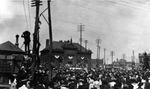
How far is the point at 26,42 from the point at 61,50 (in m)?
55.9

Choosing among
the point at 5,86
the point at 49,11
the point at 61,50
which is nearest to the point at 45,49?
the point at 61,50

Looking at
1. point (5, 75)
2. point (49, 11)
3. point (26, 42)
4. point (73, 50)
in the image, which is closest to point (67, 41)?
point (73, 50)

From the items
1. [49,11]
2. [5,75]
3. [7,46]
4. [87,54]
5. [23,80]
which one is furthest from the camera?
[87,54]

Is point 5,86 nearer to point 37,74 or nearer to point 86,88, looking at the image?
point 37,74

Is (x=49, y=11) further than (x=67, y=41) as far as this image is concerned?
No

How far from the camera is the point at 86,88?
2341cm

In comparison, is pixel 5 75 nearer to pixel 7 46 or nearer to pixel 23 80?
pixel 23 80

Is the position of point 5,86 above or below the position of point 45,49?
above

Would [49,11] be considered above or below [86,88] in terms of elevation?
above

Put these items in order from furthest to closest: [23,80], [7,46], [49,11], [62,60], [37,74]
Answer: [62,60] < [7,46] < [49,11] < [37,74] < [23,80]

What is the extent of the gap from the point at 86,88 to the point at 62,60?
7226 cm

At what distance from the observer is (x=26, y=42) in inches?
1679

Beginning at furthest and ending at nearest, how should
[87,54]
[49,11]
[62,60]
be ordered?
[87,54] → [62,60] → [49,11]

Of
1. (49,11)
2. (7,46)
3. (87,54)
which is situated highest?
(49,11)
